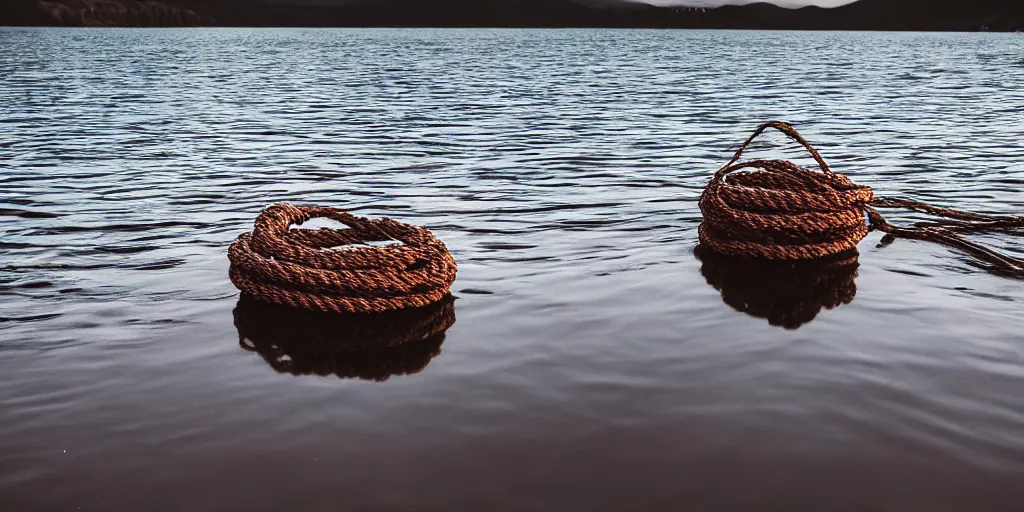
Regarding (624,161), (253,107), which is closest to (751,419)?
(624,161)

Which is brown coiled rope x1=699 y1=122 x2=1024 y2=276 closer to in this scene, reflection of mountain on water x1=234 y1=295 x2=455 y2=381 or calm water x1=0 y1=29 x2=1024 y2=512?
calm water x1=0 y1=29 x2=1024 y2=512

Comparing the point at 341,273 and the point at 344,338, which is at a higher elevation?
the point at 341,273

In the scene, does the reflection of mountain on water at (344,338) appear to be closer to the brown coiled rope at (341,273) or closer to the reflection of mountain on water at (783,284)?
the brown coiled rope at (341,273)

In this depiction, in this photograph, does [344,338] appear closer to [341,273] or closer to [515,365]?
[341,273]

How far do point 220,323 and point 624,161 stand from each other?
32.5 ft

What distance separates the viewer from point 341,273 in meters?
6.70

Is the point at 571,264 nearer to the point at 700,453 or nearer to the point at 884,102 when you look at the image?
the point at 700,453

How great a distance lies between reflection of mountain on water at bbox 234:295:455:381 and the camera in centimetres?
577

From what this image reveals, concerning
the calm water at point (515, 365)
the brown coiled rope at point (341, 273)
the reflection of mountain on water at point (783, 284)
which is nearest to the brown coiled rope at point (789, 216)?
the reflection of mountain on water at point (783, 284)

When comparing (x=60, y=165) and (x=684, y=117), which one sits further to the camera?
(x=684, y=117)

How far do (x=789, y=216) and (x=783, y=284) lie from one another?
702mm

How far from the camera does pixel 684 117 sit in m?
24.1

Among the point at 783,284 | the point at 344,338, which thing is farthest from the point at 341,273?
the point at 783,284

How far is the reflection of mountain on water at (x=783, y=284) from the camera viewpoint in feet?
22.7
